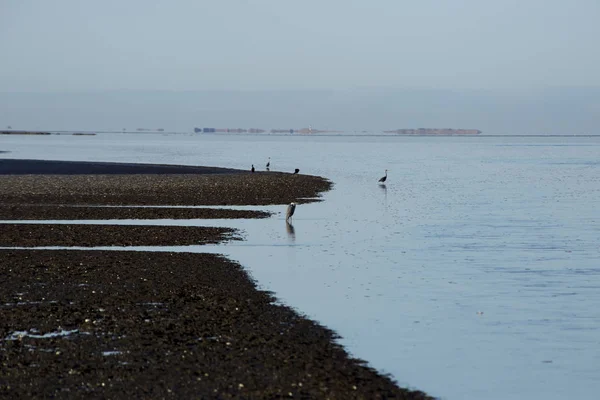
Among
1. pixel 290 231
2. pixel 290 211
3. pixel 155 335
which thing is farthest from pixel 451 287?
pixel 290 211

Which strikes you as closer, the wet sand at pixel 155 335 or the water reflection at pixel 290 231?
the wet sand at pixel 155 335

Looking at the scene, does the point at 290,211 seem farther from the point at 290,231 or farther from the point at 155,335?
the point at 155,335

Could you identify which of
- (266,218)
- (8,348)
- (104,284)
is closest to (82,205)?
(266,218)

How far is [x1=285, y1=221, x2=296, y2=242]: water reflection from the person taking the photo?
31.1 m

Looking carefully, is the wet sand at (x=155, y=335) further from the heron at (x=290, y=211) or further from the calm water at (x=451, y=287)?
the heron at (x=290, y=211)

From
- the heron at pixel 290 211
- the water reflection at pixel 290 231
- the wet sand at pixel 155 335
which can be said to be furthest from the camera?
the heron at pixel 290 211

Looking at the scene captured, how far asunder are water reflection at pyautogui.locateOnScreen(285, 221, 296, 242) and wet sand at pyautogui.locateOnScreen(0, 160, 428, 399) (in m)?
4.66

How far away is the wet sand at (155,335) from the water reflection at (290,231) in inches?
184

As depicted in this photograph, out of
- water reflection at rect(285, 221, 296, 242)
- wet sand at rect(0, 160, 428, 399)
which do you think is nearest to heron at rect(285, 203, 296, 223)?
water reflection at rect(285, 221, 296, 242)

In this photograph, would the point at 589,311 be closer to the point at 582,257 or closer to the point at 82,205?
the point at 582,257

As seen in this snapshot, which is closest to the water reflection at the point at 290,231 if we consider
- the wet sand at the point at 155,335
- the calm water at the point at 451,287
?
the calm water at the point at 451,287

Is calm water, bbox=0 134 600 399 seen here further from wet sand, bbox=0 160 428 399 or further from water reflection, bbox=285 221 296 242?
wet sand, bbox=0 160 428 399

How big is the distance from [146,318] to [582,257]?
14936 mm

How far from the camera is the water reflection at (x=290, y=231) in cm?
3114
